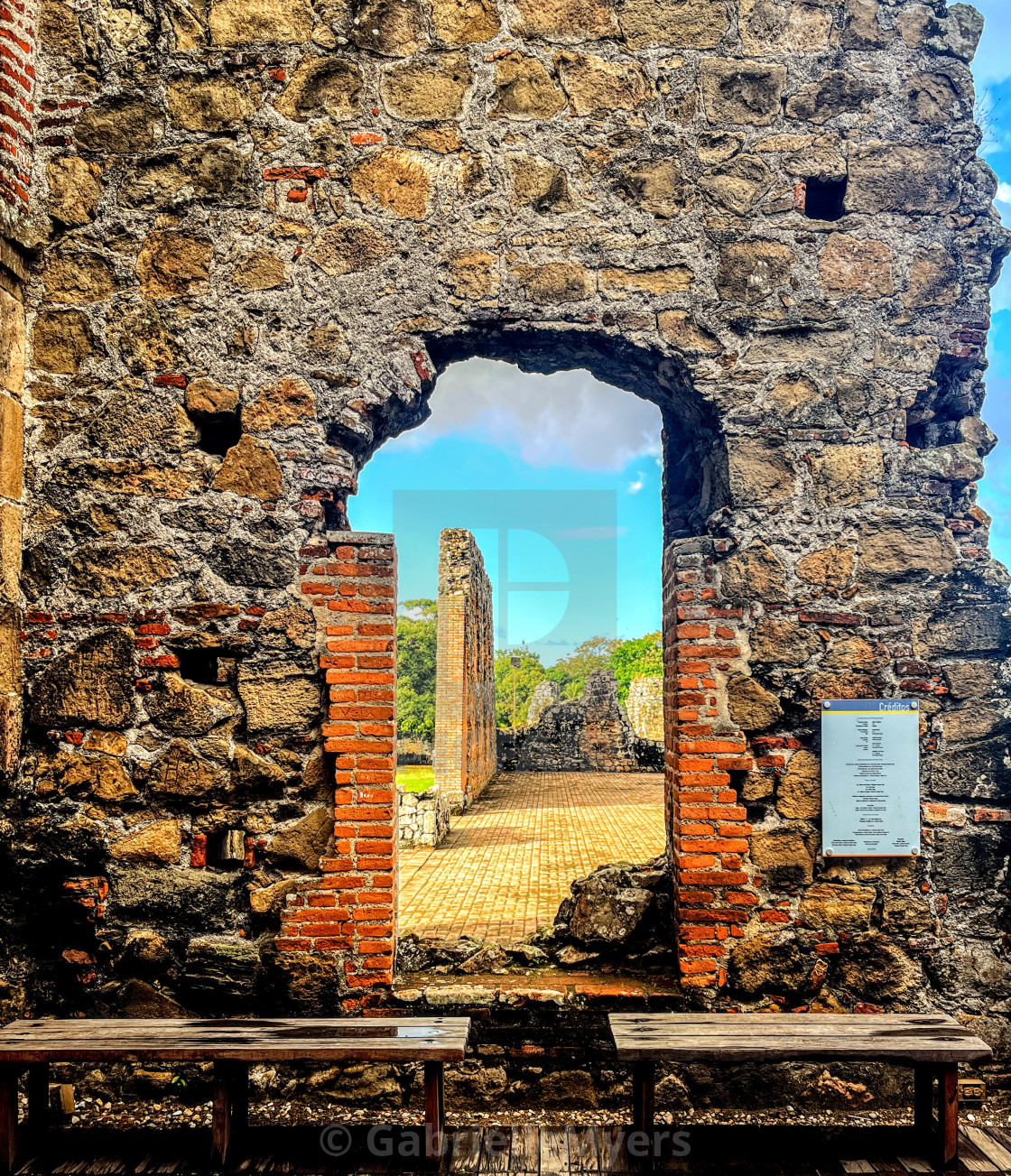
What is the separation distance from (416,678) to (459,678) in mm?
21036

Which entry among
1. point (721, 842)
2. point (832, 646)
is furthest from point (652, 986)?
point (832, 646)

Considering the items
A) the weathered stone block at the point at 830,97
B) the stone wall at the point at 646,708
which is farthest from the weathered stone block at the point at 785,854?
the stone wall at the point at 646,708

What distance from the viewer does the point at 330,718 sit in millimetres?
3500

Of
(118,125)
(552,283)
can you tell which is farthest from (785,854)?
(118,125)

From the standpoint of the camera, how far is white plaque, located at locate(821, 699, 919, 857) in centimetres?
350

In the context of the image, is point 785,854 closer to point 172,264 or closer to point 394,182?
point 394,182

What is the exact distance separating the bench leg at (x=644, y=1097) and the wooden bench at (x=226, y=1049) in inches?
27.1

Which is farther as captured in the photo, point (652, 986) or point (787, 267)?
point (787, 267)

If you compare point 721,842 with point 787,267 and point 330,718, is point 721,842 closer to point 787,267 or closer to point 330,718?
point 330,718

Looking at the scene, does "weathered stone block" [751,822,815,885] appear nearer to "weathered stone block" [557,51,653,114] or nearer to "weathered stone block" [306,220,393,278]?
"weathered stone block" [306,220,393,278]

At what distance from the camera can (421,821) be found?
9391 mm

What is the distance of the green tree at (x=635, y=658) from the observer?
32.8 metres

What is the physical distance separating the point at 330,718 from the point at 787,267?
3082 mm

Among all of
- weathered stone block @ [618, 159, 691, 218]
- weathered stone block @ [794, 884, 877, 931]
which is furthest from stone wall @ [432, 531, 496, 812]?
weathered stone block @ [618, 159, 691, 218]
